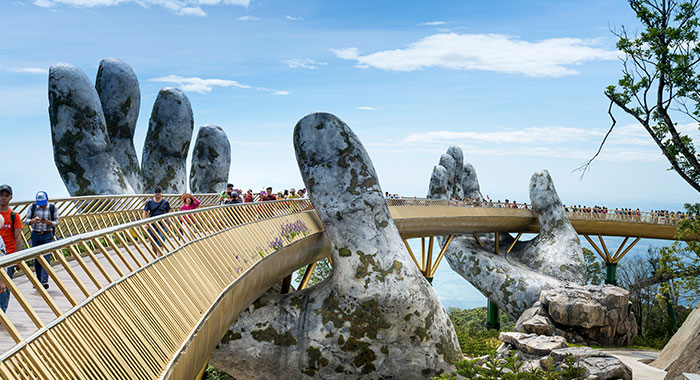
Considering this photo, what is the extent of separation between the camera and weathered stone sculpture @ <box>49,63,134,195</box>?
20.3 meters

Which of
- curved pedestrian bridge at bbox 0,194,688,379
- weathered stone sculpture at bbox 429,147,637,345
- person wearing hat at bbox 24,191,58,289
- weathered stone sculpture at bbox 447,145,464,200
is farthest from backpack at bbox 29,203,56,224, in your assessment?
weathered stone sculpture at bbox 447,145,464,200

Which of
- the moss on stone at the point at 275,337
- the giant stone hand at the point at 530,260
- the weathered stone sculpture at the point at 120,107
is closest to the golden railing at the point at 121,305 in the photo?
the moss on stone at the point at 275,337

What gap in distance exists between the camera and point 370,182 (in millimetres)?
15328

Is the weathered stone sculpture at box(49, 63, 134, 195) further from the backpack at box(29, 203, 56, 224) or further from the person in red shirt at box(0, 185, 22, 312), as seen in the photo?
A: the person in red shirt at box(0, 185, 22, 312)

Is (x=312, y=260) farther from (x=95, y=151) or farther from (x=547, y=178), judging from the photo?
(x=547, y=178)

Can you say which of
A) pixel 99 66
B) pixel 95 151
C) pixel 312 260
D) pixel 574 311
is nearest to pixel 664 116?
pixel 574 311

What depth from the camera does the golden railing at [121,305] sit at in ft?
11.9

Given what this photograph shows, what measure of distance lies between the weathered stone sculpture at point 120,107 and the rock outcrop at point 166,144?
5.23 ft

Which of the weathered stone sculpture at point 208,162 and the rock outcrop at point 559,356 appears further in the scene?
the weathered stone sculpture at point 208,162

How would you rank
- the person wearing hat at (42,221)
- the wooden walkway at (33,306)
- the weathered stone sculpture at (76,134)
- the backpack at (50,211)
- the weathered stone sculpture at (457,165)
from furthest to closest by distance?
1. the weathered stone sculpture at (457,165)
2. the weathered stone sculpture at (76,134)
3. the backpack at (50,211)
4. the person wearing hat at (42,221)
5. the wooden walkway at (33,306)

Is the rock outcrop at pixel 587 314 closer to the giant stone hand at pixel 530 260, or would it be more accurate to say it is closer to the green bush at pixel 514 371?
the giant stone hand at pixel 530 260

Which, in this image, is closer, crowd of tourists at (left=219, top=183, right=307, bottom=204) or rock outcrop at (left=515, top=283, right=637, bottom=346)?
crowd of tourists at (left=219, top=183, right=307, bottom=204)

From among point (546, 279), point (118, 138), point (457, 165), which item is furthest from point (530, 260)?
point (118, 138)

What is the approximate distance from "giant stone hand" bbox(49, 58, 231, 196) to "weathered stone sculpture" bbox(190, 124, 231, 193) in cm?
5
